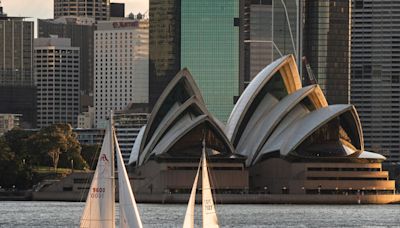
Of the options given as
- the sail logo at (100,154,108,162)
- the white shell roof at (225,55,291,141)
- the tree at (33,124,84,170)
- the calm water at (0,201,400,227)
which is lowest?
the calm water at (0,201,400,227)

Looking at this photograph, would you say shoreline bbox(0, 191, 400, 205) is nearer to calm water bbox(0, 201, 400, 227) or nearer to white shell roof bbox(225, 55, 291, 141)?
white shell roof bbox(225, 55, 291, 141)

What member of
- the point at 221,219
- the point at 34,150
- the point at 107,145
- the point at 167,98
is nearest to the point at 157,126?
the point at 167,98

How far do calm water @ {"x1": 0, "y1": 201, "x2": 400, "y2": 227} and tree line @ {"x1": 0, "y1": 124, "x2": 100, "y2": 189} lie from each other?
3043cm

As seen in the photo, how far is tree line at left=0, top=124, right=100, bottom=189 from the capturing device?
508 ft

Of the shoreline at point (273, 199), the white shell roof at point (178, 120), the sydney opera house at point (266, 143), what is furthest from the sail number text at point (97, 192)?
the shoreline at point (273, 199)

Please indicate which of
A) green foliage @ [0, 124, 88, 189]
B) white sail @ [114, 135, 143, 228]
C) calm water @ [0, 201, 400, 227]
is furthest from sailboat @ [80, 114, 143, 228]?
green foliage @ [0, 124, 88, 189]

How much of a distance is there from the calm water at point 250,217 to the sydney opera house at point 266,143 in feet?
32.6

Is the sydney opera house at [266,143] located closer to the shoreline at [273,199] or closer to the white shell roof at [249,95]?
the white shell roof at [249,95]

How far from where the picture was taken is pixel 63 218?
98.2 metres

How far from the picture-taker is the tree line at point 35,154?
154750 mm

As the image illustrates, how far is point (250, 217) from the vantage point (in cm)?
10431

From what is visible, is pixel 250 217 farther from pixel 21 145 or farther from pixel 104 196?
pixel 21 145

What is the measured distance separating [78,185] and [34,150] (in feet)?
69.8

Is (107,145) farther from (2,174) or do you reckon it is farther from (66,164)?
(66,164)
